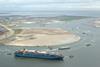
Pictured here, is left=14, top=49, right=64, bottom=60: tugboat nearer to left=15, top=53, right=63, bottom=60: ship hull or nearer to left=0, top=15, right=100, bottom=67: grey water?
left=15, top=53, right=63, bottom=60: ship hull

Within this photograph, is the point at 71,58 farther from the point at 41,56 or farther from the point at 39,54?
the point at 39,54

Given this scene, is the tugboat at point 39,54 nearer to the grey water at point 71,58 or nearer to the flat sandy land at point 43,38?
the grey water at point 71,58

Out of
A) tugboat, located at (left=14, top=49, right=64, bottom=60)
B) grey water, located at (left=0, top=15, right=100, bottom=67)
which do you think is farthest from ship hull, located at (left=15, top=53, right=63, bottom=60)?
grey water, located at (left=0, top=15, right=100, bottom=67)

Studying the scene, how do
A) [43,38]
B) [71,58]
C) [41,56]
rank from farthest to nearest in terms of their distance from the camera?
[43,38], [41,56], [71,58]

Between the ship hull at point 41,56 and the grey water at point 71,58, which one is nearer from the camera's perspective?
the grey water at point 71,58

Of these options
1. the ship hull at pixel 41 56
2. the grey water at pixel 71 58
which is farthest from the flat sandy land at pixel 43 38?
the ship hull at pixel 41 56

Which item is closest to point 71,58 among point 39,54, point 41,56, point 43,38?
point 41,56
